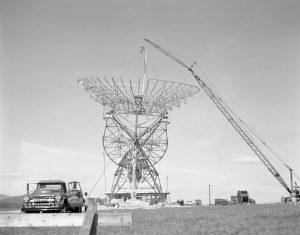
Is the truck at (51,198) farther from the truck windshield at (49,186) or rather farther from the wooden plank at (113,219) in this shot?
the wooden plank at (113,219)

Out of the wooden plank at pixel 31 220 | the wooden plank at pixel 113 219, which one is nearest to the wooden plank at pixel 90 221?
the wooden plank at pixel 113 219

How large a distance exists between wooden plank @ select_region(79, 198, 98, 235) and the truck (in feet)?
61.1

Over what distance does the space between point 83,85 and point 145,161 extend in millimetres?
21168

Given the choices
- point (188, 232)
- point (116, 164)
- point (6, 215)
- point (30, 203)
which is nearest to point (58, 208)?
point (30, 203)

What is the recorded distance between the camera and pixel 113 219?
777cm

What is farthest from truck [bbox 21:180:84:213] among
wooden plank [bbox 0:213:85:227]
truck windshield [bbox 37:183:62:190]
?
wooden plank [bbox 0:213:85:227]

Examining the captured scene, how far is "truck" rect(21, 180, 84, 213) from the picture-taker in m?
25.2

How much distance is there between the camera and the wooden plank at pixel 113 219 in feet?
25.3

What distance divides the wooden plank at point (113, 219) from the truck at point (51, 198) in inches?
714

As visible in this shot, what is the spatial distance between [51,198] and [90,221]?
63.1 feet

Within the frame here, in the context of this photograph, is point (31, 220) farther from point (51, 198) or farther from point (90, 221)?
point (51, 198)

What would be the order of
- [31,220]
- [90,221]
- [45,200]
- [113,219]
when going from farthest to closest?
[45,200] < [31,220] < [113,219] < [90,221]

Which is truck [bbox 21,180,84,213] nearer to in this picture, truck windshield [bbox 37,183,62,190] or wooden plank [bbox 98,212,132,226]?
truck windshield [bbox 37,183,62,190]

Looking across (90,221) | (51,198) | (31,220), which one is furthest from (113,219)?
(51,198)
